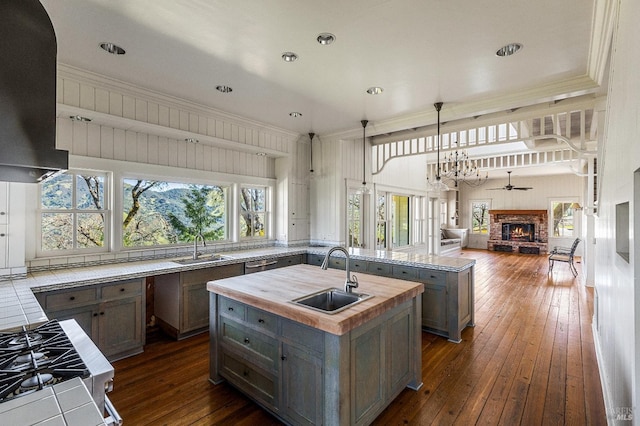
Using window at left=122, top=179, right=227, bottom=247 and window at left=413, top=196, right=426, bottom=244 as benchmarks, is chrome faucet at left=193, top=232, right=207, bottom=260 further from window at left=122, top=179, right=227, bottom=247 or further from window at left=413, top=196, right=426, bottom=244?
window at left=413, top=196, right=426, bottom=244

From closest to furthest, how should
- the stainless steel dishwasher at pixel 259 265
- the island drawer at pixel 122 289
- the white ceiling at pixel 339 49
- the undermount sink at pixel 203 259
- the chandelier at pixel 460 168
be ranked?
the white ceiling at pixel 339 49
the island drawer at pixel 122 289
the undermount sink at pixel 203 259
the stainless steel dishwasher at pixel 259 265
the chandelier at pixel 460 168

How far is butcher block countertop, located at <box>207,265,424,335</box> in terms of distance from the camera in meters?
1.84

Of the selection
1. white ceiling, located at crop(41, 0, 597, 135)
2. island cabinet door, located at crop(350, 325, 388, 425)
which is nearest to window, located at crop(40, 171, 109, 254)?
white ceiling, located at crop(41, 0, 597, 135)

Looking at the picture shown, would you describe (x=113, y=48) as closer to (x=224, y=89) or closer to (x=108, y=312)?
(x=224, y=89)

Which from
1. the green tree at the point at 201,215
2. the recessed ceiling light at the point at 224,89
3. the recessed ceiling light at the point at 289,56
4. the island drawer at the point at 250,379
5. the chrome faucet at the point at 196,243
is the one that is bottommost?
the island drawer at the point at 250,379

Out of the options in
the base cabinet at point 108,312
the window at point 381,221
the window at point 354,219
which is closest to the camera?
the base cabinet at point 108,312

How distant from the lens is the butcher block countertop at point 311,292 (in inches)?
72.4

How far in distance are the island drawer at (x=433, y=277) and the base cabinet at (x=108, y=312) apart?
3147 millimetres

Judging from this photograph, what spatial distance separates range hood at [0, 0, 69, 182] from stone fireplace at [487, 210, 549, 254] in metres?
13.6

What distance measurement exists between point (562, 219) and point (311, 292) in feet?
41.2

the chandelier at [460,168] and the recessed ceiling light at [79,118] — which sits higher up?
the chandelier at [460,168]

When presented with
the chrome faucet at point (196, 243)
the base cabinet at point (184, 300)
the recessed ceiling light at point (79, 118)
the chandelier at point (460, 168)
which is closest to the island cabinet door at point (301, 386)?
the base cabinet at point (184, 300)

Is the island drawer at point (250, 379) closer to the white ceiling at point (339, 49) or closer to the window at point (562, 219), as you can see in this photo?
the white ceiling at point (339, 49)

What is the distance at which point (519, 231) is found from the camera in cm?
1192
